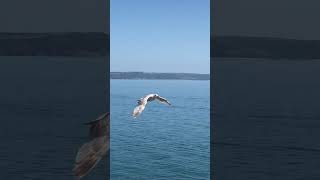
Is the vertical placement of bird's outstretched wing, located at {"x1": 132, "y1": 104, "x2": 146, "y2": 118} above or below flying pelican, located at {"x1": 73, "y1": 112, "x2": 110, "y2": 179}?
above

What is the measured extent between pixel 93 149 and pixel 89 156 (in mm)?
167

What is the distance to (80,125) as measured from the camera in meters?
9.16

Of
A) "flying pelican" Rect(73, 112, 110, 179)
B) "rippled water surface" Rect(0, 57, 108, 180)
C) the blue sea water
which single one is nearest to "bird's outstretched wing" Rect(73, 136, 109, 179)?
"flying pelican" Rect(73, 112, 110, 179)

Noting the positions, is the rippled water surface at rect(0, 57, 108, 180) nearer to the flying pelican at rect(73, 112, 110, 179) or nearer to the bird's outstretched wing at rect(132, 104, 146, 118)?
the flying pelican at rect(73, 112, 110, 179)

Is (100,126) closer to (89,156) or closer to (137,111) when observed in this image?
(89,156)

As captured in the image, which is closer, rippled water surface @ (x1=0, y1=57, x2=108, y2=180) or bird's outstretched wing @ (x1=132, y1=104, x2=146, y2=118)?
rippled water surface @ (x1=0, y1=57, x2=108, y2=180)

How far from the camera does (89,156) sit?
28.8 feet

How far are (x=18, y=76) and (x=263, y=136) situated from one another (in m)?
6.13

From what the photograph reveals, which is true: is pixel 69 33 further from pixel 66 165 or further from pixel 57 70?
pixel 66 165

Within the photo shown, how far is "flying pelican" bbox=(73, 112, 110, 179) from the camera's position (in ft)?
28.4

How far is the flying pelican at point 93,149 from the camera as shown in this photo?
8664 millimetres

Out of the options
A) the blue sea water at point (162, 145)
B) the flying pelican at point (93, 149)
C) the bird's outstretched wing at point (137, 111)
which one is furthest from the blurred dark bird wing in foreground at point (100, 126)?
the blue sea water at point (162, 145)

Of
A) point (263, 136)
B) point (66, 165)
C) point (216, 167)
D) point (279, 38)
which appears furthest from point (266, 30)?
point (66, 165)

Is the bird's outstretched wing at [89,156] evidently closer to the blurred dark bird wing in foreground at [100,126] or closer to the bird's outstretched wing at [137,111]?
the blurred dark bird wing in foreground at [100,126]
